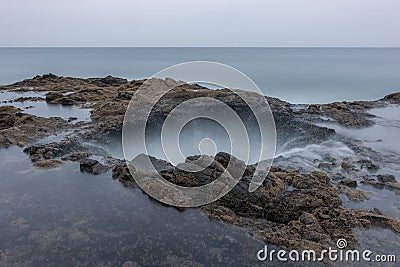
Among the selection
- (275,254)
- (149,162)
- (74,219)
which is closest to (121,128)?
(149,162)

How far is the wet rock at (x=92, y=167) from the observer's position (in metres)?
13.6

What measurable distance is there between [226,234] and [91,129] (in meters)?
13.1

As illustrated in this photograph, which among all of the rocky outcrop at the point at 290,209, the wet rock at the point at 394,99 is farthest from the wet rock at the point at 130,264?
the wet rock at the point at 394,99

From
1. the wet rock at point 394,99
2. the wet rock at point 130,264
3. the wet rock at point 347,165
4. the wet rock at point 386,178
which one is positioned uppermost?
the wet rock at point 394,99

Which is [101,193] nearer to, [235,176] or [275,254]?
[235,176]

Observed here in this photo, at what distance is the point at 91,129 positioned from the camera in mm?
19594

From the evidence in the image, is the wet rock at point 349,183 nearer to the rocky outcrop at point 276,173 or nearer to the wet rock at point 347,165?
the rocky outcrop at point 276,173

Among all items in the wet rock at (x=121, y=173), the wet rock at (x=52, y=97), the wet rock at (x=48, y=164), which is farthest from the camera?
the wet rock at (x=52, y=97)

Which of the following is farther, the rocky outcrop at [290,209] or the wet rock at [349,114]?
the wet rock at [349,114]

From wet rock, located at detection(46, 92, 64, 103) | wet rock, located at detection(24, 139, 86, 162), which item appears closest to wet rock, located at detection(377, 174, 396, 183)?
wet rock, located at detection(24, 139, 86, 162)

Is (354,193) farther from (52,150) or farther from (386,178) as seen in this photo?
(52,150)

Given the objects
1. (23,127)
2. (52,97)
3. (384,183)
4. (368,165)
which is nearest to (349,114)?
(368,165)

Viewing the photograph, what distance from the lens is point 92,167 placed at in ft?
45.1

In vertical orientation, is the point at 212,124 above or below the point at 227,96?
below
